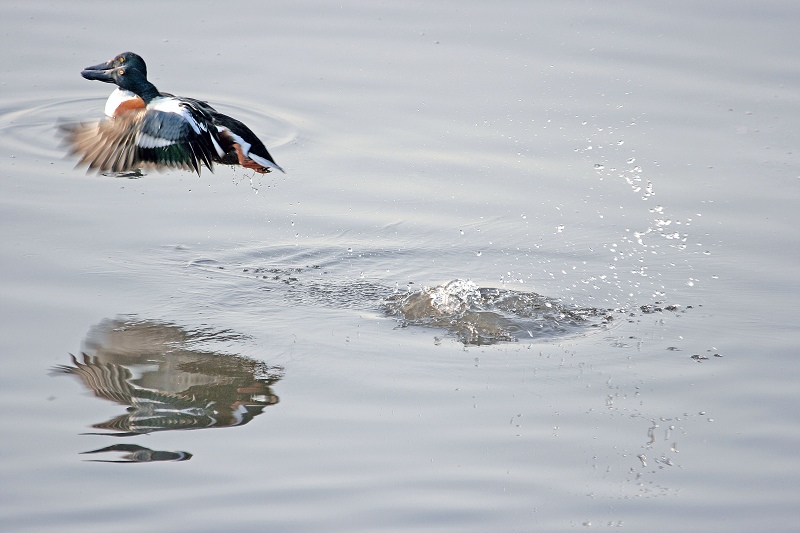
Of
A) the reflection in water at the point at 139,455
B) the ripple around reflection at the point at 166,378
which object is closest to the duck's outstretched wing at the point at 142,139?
the ripple around reflection at the point at 166,378

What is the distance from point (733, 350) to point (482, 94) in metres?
3.53

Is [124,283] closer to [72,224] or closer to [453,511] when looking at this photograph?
[72,224]

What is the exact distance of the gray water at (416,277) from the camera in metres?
3.92

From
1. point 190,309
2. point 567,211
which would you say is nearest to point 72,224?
point 190,309

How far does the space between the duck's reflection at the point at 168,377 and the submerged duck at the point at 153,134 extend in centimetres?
88

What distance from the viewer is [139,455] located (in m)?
4.01

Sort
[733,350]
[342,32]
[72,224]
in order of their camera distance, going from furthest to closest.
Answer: [342,32] < [72,224] < [733,350]

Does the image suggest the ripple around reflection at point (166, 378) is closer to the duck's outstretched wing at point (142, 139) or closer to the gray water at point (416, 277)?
the gray water at point (416, 277)

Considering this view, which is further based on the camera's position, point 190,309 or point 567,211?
point 567,211

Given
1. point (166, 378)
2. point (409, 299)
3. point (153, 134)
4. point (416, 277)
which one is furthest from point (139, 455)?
point (416, 277)

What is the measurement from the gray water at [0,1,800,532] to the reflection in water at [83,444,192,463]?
1 centimetres

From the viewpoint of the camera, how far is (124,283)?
556 cm

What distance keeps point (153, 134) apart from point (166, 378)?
141 cm

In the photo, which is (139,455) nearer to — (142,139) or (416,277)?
(142,139)
